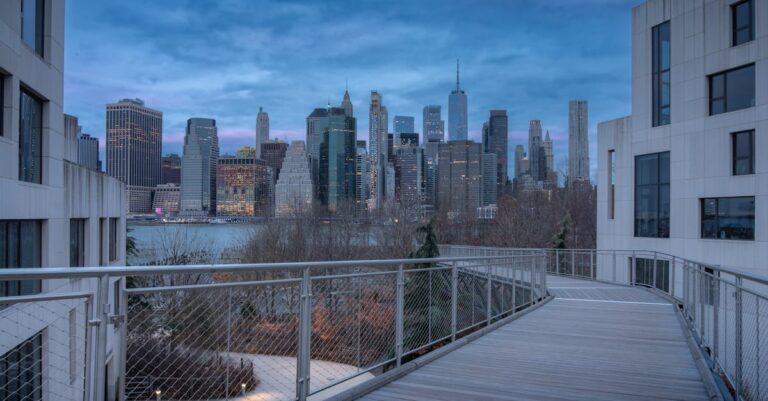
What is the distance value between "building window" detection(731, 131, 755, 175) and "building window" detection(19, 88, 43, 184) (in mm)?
23830

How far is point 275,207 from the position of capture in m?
61.5

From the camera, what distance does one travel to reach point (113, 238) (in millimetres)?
24219

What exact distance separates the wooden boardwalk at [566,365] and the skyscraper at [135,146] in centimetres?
13200

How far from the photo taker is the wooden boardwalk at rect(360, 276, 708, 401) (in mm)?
5410

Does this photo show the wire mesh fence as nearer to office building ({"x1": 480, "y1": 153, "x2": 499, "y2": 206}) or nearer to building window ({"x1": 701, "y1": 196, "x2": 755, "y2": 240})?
building window ({"x1": 701, "y1": 196, "x2": 755, "y2": 240})

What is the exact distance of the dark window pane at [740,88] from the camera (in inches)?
848

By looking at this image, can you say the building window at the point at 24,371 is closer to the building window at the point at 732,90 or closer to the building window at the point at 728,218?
the building window at the point at 728,218

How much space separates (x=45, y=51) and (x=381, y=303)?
14.7m

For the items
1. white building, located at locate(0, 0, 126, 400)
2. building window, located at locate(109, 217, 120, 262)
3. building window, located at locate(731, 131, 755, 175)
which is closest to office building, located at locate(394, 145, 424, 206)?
building window, located at locate(109, 217, 120, 262)

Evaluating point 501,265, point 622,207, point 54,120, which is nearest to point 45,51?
point 54,120

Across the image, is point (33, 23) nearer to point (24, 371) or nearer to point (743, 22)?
point (24, 371)

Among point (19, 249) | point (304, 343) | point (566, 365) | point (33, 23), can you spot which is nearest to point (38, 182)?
point (19, 249)

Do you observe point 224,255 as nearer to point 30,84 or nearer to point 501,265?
point 30,84

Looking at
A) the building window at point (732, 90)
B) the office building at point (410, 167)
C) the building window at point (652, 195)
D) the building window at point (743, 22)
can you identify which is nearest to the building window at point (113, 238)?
the building window at point (652, 195)
